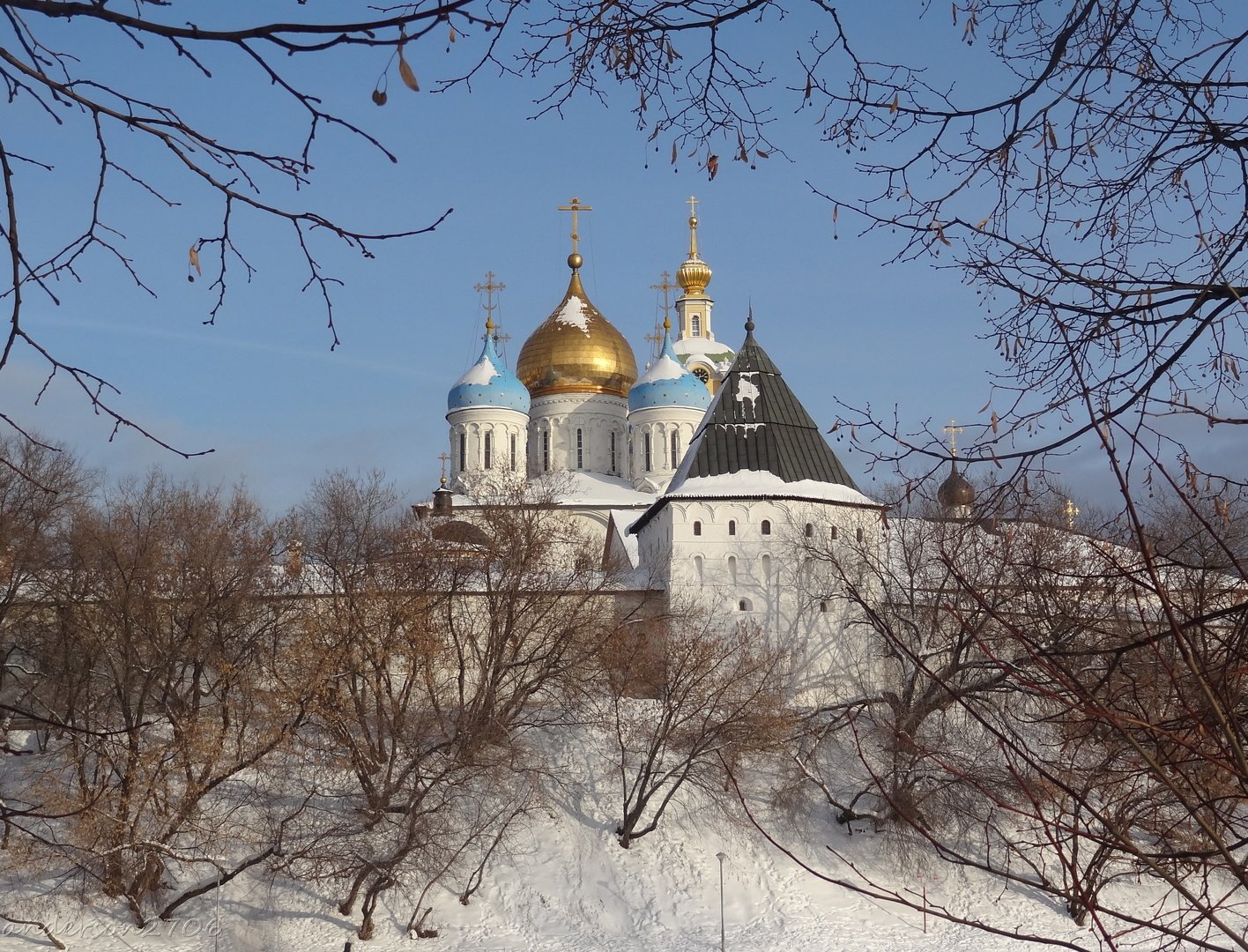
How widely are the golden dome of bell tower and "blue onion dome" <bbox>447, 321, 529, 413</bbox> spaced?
75.2 inches

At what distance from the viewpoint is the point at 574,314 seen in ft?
157

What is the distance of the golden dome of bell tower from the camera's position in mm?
46031

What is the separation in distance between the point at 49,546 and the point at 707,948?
15.9 meters

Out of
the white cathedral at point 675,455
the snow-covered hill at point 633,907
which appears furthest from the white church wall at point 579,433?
the snow-covered hill at point 633,907

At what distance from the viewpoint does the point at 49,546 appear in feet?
92.4

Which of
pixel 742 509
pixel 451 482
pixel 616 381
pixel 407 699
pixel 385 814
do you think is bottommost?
pixel 385 814

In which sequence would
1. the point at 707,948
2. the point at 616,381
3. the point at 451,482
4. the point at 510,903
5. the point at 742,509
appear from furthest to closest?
1. the point at 616,381
2. the point at 451,482
3. the point at 742,509
4. the point at 510,903
5. the point at 707,948

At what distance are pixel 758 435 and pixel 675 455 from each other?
36.6 ft

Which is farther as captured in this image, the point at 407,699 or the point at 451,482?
the point at 451,482

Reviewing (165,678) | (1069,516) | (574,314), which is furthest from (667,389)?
(165,678)

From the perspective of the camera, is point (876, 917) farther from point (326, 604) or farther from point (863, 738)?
point (326, 604)

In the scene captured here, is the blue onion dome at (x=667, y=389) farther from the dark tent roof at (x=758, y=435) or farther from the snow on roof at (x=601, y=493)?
the dark tent roof at (x=758, y=435)

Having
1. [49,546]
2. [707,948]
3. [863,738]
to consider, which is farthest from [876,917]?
[49,546]

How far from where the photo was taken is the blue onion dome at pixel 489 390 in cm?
4325
